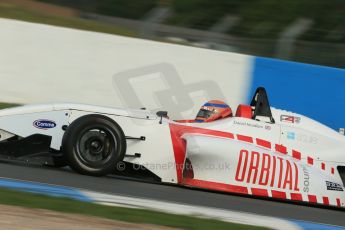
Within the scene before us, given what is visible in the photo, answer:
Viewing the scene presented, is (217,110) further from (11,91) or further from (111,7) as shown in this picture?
(111,7)

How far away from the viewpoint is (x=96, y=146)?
637 centimetres

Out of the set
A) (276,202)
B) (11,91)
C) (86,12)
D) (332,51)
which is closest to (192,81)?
(332,51)

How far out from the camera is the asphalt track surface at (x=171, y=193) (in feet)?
19.6

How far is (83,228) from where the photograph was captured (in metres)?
4.38

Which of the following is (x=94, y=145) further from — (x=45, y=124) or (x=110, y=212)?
(x=110, y=212)

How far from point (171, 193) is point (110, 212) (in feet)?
4.70

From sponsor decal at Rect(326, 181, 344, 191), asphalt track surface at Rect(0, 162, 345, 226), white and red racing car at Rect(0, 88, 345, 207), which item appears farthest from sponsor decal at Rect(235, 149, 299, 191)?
sponsor decal at Rect(326, 181, 344, 191)

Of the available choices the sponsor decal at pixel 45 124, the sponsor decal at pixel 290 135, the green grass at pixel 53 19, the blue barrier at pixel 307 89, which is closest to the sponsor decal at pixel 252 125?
the sponsor decal at pixel 290 135

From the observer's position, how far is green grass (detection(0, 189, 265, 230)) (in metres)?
4.82

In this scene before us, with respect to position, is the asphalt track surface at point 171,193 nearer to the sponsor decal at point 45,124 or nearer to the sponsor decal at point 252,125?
the sponsor decal at point 45,124

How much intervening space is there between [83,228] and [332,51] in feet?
22.7

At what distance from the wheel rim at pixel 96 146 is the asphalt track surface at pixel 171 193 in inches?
7.5

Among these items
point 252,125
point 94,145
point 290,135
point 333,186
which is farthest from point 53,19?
point 333,186

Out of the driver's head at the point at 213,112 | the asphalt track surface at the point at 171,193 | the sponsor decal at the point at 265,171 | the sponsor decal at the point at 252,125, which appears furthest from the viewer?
the driver's head at the point at 213,112
